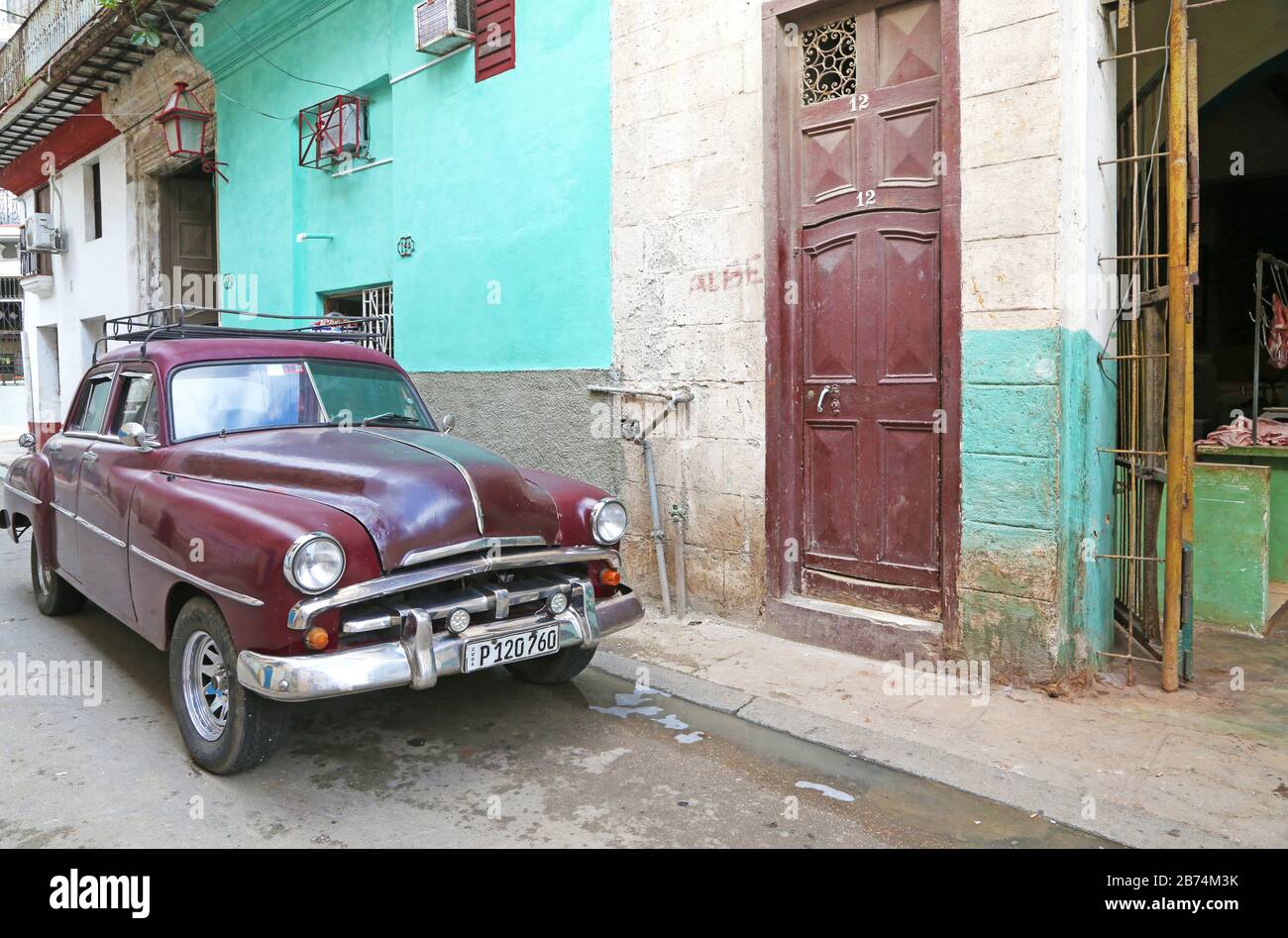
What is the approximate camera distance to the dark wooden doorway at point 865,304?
16.9 ft

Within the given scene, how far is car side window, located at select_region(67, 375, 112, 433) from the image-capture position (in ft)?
17.5

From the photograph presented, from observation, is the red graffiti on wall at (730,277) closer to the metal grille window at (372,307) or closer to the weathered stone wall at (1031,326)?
the weathered stone wall at (1031,326)

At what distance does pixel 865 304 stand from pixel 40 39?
15680 mm

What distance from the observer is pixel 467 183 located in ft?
27.1

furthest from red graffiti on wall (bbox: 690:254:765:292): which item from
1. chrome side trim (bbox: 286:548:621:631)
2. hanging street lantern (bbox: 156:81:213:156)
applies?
hanging street lantern (bbox: 156:81:213:156)

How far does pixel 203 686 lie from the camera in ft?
12.6

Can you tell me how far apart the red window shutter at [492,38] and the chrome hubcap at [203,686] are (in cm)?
574

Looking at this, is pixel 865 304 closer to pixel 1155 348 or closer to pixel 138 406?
pixel 1155 348

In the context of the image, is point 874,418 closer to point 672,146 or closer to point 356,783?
point 672,146

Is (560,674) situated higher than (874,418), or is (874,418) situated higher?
(874,418)

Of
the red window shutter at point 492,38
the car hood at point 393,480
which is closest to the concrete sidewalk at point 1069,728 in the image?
the car hood at point 393,480

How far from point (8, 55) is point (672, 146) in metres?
15.7

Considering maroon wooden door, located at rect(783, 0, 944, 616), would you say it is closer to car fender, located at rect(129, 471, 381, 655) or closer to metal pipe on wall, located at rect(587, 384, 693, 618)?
metal pipe on wall, located at rect(587, 384, 693, 618)
